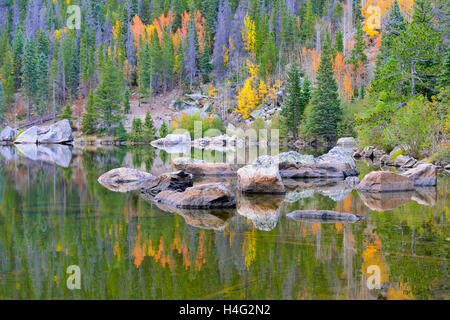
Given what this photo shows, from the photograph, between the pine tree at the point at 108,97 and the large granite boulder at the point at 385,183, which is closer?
the large granite boulder at the point at 385,183

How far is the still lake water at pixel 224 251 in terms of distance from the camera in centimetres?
636

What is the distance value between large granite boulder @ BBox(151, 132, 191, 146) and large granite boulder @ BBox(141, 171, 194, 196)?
149 ft

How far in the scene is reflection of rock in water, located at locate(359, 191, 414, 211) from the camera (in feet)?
43.0

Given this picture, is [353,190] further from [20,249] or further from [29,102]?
[29,102]

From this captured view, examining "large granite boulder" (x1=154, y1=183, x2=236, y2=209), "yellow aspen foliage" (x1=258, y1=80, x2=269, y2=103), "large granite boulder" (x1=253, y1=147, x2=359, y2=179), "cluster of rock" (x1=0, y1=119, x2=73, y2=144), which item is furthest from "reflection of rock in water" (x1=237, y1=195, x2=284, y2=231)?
"yellow aspen foliage" (x1=258, y1=80, x2=269, y2=103)

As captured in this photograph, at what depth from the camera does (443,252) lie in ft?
26.3

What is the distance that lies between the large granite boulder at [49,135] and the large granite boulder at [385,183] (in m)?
56.2

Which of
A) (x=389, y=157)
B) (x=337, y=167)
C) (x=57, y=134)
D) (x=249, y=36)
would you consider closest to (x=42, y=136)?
(x=57, y=134)

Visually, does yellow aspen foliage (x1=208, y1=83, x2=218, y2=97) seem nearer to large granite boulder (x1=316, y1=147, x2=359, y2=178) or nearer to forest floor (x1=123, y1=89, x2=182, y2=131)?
forest floor (x1=123, y1=89, x2=182, y2=131)

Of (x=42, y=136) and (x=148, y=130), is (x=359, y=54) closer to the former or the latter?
(x=148, y=130)

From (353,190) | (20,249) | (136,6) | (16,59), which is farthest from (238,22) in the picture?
(20,249)

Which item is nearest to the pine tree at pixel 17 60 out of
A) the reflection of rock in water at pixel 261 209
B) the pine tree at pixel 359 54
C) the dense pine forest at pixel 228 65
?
the dense pine forest at pixel 228 65

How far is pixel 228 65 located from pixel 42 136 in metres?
46.9

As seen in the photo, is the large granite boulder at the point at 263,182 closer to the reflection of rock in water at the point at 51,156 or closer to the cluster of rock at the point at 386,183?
the cluster of rock at the point at 386,183
